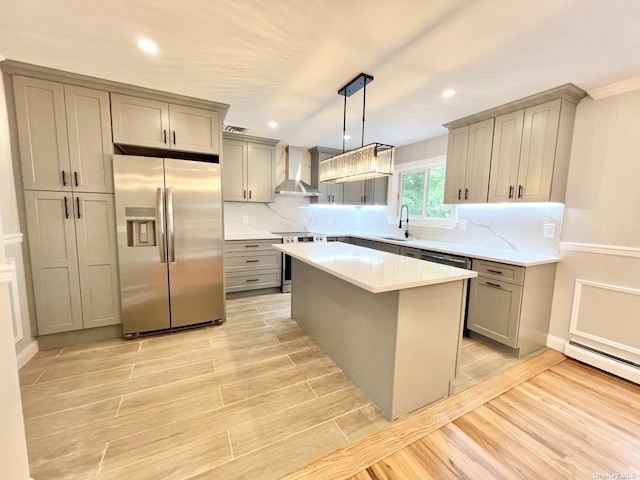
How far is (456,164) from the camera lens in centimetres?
319

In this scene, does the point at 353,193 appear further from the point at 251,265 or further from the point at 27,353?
the point at 27,353

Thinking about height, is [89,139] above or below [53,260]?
above

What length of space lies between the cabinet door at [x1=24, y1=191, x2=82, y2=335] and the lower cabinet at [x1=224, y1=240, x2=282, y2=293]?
1615mm

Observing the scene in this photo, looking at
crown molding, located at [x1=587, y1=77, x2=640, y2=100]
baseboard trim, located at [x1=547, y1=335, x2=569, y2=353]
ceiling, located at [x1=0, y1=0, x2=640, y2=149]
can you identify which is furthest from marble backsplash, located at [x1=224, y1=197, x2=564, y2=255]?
ceiling, located at [x1=0, y1=0, x2=640, y2=149]

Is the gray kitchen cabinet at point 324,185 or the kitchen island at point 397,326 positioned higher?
the gray kitchen cabinet at point 324,185

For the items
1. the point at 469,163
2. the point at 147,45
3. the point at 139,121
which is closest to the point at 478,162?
the point at 469,163

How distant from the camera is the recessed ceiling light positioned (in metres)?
1.75

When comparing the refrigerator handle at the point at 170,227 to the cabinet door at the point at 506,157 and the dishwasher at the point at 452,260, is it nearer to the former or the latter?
the dishwasher at the point at 452,260

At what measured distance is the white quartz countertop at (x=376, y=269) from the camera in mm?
1548

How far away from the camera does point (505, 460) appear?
143 cm

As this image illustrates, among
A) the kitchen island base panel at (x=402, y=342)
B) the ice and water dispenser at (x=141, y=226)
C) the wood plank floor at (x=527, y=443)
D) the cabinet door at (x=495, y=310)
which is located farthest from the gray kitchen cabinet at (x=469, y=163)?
the ice and water dispenser at (x=141, y=226)

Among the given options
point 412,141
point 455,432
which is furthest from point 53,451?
point 412,141

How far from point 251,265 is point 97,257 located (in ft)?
5.88

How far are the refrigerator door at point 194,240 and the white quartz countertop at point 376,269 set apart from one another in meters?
0.82
